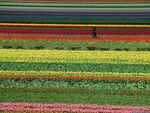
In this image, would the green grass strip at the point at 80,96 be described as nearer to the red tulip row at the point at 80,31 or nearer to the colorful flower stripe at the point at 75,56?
the colorful flower stripe at the point at 75,56

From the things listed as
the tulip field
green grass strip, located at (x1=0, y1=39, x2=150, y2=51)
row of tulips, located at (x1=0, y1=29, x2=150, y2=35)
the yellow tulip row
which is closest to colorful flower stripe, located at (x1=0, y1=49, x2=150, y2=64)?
the tulip field

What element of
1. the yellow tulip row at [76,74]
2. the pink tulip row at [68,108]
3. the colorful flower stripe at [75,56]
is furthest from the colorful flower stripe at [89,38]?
the pink tulip row at [68,108]

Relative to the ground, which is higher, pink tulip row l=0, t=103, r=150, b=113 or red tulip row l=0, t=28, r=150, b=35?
red tulip row l=0, t=28, r=150, b=35

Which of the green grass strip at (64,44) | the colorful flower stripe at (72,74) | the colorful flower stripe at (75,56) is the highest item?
the green grass strip at (64,44)

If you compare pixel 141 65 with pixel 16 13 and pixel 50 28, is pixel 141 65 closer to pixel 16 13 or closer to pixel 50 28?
pixel 50 28

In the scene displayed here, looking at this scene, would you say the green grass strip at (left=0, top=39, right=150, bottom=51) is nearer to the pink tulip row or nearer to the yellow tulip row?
the yellow tulip row

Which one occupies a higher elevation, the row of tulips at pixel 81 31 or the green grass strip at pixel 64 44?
the row of tulips at pixel 81 31

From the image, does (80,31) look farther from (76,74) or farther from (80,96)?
(80,96)

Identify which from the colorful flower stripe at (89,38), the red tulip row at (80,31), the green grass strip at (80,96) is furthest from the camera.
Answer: the red tulip row at (80,31)
